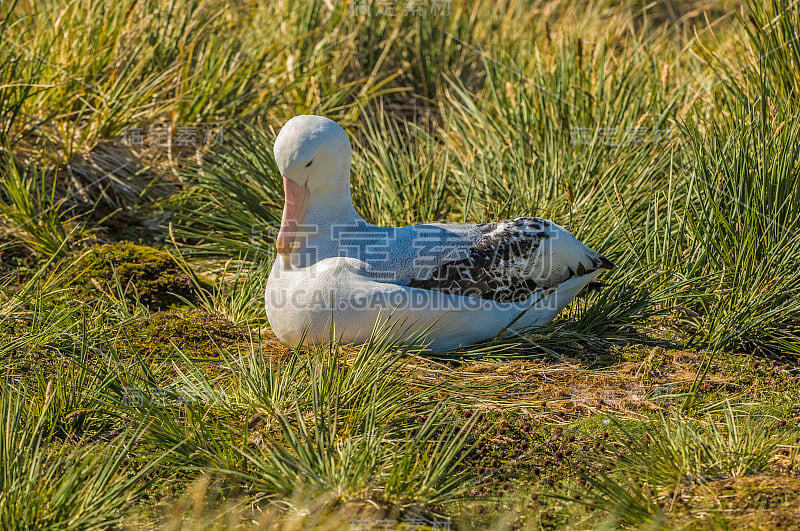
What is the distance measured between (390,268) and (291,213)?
59 centimetres

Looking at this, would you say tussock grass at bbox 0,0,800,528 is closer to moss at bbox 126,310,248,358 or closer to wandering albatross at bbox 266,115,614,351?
moss at bbox 126,310,248,358

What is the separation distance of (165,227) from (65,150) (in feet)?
3.06

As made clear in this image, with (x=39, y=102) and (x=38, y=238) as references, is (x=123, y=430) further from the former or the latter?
(x=39, y=102)

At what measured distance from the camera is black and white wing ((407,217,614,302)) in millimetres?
4254

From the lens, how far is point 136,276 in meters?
5.20

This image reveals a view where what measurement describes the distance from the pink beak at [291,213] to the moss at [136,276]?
1059 millimetres

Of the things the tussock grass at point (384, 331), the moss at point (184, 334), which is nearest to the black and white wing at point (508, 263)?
the tussock grass at point (384, 331)

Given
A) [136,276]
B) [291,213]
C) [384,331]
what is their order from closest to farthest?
[384,331], [291,213], [136,276]

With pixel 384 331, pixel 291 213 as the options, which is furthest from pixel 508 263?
pixel 291 213

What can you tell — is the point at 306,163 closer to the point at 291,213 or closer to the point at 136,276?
the point at 291,213

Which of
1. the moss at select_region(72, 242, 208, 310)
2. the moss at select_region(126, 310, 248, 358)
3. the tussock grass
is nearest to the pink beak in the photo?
the tussock grass

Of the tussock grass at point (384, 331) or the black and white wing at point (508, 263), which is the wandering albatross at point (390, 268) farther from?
the tussock grass at point (384, 331)

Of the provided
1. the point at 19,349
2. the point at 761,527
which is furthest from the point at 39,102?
the point at 761,527

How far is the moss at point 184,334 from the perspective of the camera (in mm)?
4461
